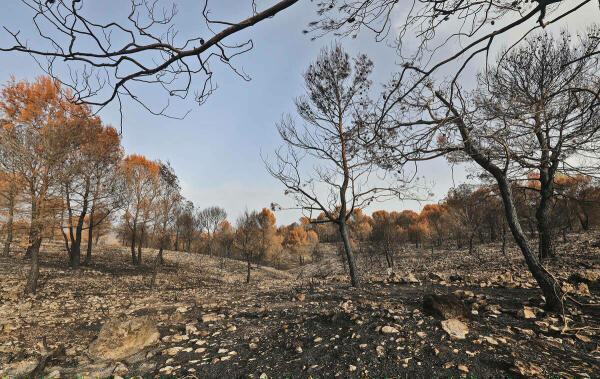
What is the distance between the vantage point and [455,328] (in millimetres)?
3137

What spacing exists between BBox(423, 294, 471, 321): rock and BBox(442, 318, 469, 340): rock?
0.94 ft

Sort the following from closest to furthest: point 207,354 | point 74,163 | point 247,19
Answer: point 247,19
point 207,354
point 74,163

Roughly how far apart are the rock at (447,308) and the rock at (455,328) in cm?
29

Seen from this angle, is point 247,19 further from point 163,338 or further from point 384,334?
point 163,338

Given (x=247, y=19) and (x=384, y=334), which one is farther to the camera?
(x=384, y=334)

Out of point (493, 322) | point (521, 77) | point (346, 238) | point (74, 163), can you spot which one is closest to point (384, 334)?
point (493, 322)

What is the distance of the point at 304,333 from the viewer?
148 inches

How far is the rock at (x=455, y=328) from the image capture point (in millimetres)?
3023

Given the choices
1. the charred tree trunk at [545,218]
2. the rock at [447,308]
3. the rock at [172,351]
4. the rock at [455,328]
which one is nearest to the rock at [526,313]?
the rock at [447,308]

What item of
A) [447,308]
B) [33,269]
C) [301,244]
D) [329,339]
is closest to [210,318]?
[329,339]

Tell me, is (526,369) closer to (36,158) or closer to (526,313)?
(526,313)

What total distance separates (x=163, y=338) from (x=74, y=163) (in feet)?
28.5

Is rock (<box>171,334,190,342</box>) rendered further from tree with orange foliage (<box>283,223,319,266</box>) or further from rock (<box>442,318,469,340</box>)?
tree with orange foliage (<box>283,223,319,266</box>)

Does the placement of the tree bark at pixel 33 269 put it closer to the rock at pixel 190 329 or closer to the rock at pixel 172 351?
the rock at pixel 190 329
